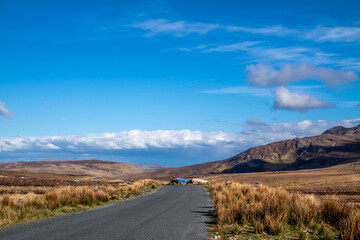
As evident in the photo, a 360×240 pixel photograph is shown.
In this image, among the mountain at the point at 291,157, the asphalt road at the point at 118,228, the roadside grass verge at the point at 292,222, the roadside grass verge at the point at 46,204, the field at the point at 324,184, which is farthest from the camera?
the mountain at the point at 291,157

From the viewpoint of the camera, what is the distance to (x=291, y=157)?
171 m

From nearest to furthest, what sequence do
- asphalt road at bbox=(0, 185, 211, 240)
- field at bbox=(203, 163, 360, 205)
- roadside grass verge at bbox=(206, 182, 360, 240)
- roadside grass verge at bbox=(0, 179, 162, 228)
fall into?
asphalt road at bbox=(0, 185, 211, 240) < roadside grass verge at bbox=(206, 182, 360, 240) < roadside grass verge at bbox=(0, 179, 162, 228) < field at bbox=(203, 163, 360, 205)

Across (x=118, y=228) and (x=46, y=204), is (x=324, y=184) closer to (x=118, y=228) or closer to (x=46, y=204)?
(x=46, y=204)

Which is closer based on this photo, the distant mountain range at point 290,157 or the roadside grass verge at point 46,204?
the roadside grass verge at point 46,204

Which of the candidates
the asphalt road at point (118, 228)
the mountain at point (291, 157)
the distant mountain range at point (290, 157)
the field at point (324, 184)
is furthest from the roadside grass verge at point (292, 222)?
the mountain at point (291, 157)

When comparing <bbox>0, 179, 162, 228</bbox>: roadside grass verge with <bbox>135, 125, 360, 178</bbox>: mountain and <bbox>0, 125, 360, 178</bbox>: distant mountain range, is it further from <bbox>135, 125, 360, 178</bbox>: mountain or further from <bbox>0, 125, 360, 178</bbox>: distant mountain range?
<bbox>135, 125, 360, 178</bbox>: mountain

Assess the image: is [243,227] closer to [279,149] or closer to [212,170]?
[212,170]

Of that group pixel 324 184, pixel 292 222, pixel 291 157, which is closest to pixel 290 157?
pixel 291 157

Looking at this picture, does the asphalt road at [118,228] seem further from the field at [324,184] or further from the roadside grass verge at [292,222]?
the field at [324,184]

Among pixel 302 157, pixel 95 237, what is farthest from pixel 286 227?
pixel 302 157

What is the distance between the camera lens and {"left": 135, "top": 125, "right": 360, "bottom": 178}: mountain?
149500 millimetres

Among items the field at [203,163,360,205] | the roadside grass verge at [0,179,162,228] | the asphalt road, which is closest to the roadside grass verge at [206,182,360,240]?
the asphalt road

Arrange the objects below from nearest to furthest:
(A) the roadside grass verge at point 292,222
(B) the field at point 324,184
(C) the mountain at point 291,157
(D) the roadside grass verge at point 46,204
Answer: (A) the roadside grass verge at point 292,222 → (D) the roadside grass verge at point 46,204 → (B) the field at point 324,184 → (C) the mountain at point 291,157

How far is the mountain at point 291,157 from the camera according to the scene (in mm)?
149500
